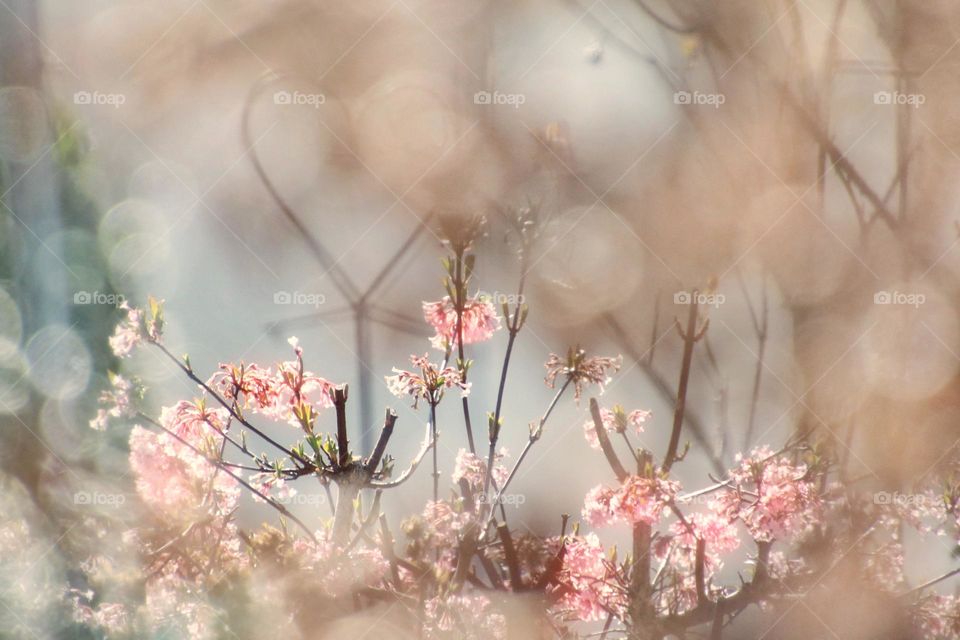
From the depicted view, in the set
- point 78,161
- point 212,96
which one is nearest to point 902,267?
point 212,96

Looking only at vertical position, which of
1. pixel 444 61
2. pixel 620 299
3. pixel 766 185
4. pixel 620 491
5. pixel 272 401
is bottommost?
pixel 620 491

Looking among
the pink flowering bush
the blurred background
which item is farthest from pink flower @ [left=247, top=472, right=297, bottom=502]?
the blurred background

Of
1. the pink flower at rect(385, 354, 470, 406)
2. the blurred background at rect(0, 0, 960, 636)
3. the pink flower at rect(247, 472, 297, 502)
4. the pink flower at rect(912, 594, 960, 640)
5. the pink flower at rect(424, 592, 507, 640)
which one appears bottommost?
the pink flower at rect(912, 594, 960, 640)

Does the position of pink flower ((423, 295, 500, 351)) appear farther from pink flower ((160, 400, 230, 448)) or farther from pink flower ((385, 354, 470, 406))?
pink flower ((160, 400, 230, 448))

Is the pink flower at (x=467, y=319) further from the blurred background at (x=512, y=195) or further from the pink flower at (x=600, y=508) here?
the pink flower at (x=600, y=508)

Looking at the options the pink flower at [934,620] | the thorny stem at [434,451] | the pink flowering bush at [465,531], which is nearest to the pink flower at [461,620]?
the pink flowering bush at [465,531]

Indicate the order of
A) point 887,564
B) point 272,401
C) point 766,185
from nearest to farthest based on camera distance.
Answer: point 272,401, point 887,564, point 766,185

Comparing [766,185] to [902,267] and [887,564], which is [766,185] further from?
[887,564]
